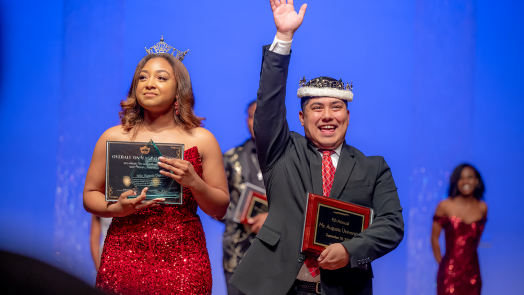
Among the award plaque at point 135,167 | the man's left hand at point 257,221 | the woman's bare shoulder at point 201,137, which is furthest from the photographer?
the man's left hand at point 257,221

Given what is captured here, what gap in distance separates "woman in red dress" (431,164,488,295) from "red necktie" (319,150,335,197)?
7.44ft

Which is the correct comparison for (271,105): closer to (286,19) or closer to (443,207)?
(286,19)

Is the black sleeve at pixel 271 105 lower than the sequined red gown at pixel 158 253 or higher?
higher

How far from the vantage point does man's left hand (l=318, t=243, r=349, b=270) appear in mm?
1714

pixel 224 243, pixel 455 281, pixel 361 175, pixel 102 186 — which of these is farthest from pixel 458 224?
pixel 102 186

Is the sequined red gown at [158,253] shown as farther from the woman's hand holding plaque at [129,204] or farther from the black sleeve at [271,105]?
the black sleeve at [271,105]

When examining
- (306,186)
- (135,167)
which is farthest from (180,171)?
(306,186)

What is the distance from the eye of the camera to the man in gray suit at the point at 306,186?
5.89 feet

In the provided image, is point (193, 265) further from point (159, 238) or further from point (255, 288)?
point (255, 288)

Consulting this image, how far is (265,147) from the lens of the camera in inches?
76.4

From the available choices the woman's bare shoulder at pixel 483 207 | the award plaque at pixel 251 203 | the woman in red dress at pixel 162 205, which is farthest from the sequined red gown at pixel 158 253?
the woman's bare shoulder at pixel 483 207

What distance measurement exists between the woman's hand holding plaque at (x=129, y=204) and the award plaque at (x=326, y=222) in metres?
0.60

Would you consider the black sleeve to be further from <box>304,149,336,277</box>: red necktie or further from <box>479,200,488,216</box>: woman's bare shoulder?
<box>479,200,488,216</box>: woman's bare shoulder

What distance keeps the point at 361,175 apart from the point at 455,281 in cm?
234
